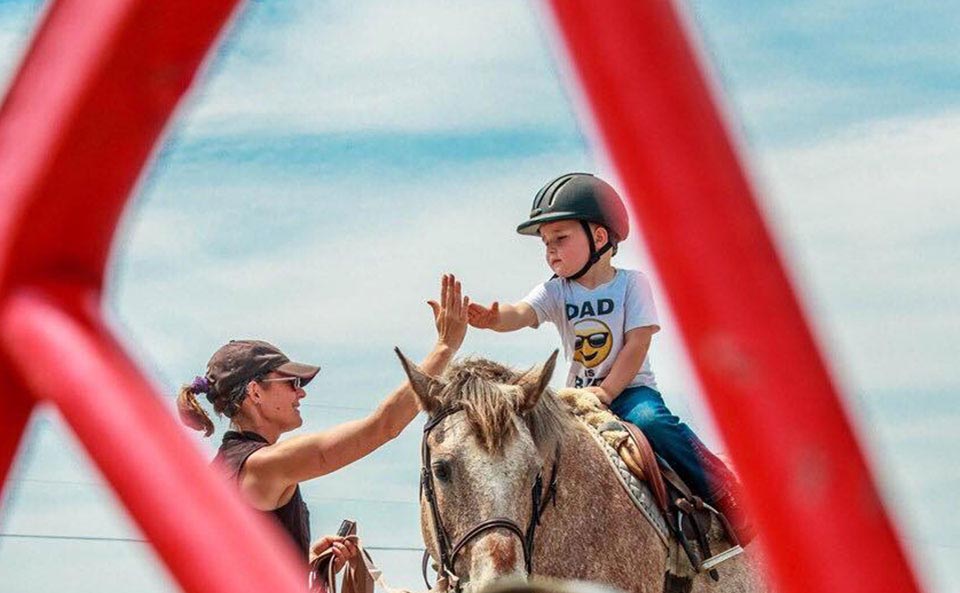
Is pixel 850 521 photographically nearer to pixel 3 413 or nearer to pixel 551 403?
pixel 3 413

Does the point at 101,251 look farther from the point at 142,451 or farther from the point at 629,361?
the point at 629,361

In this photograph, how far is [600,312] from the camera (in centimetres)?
648

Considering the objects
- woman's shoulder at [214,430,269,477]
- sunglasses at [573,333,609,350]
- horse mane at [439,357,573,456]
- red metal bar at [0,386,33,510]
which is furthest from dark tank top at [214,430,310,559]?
red metal bar at [0,386,33,510]

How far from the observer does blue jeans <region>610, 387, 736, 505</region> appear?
6160 millimetres

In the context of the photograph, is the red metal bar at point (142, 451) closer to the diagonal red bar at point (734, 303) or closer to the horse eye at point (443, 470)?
the diagonal red bar at point (734, 303)

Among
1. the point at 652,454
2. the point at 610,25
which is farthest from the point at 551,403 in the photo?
the point at 610,25

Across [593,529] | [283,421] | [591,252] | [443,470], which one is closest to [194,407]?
[283,421]

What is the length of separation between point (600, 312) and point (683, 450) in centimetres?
70

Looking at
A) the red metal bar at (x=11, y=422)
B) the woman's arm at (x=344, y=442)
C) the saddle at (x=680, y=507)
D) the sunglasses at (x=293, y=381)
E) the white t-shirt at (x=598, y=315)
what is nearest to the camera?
the red metal bar at (x=11, y=422)

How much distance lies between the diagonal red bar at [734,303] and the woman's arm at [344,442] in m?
3.39

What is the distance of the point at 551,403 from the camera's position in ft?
19.7

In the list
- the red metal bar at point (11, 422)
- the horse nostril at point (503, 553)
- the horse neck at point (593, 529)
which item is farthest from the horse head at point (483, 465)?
the red metal bar at point (11, 422)

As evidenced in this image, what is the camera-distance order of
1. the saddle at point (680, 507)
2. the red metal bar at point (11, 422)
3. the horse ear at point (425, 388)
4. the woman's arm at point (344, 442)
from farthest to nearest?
1. the saddle at point (680, 507)
2. the horse ear at point (425, 388)
3. the woman's arm at point (344, 442)
4. the red metal bar at point (11, 422)

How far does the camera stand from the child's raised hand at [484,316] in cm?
586
